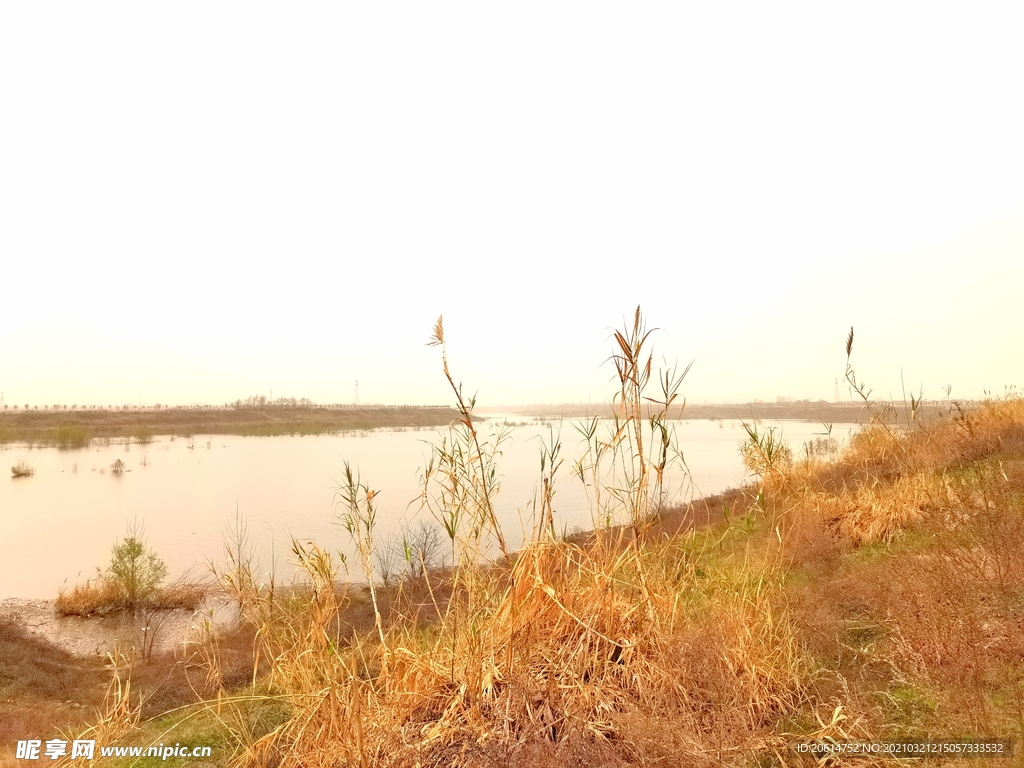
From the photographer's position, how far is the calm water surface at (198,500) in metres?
10.4

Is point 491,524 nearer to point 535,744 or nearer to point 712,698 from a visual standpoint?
point 535,744

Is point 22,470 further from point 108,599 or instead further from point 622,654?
point 622,654

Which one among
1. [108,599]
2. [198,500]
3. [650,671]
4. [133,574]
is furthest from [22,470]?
[650,671]

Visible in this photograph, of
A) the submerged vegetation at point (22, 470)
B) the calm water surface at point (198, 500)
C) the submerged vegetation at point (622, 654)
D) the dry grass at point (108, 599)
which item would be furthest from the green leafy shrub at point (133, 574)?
the submerged vegetation at point (22, 470)

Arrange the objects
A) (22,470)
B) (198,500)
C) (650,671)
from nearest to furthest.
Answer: (650,671) < (198,500) < (22,470)

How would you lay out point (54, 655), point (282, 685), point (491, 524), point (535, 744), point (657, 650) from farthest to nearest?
1. point (54, 655)
2. point (282, 685)
3. point (491, 524)
4. point (657, 650)
5. point (535, 744)

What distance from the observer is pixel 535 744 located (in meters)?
2.16

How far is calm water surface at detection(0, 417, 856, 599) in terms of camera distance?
10.4 m

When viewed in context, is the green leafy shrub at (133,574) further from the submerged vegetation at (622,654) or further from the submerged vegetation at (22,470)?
the submerged vegetation at (22,470)

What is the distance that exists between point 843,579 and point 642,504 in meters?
1.96

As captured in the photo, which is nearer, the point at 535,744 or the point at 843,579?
the point at 535,744

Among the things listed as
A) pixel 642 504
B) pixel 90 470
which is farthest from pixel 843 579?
pixel 90 470

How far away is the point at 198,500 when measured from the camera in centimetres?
1485

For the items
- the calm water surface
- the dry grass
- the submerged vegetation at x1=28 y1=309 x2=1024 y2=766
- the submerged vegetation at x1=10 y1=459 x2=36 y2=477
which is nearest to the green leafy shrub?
the dry grass
